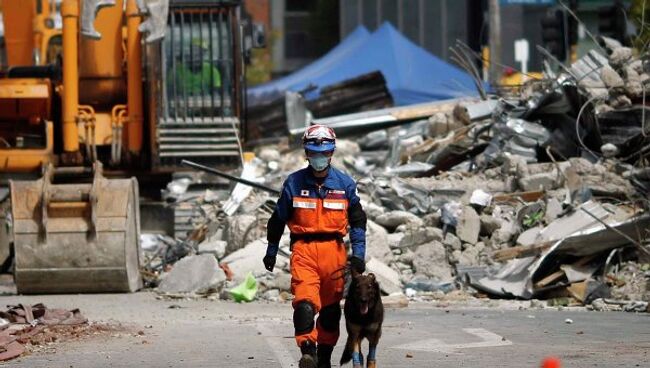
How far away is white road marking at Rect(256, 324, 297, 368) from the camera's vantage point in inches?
429

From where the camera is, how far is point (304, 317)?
32.2 feet

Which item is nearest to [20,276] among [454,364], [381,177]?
[381,177]

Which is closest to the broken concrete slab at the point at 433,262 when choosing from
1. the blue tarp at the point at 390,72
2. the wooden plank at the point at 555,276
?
→ the wooden plank at the point at 555,276

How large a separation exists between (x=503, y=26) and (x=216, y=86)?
37.0 m

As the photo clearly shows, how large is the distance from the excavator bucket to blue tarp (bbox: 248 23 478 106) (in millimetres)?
15954

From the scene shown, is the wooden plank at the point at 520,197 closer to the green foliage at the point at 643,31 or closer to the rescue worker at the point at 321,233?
the green foliage at the point at 643,31

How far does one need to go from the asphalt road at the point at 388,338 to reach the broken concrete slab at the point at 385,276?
571mm

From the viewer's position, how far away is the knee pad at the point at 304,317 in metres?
9.80

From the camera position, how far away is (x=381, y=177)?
800 inches

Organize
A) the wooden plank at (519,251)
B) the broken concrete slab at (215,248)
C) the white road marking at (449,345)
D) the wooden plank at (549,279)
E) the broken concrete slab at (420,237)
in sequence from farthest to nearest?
the broken concrete slab at (215,248), the broken concrete slab at (420,237), the wooden plank at (519,251), the wooden plank at (549,279), the white road marking at (449,345)

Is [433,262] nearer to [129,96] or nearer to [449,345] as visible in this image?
[129,96]

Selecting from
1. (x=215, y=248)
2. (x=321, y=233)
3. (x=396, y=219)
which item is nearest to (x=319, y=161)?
(x=321, y=233)

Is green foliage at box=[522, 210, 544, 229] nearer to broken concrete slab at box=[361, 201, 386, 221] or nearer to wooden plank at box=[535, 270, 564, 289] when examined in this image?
wooden plank at box=[535, 270, 564, 289]

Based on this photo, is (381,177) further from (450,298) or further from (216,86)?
(450,298)
